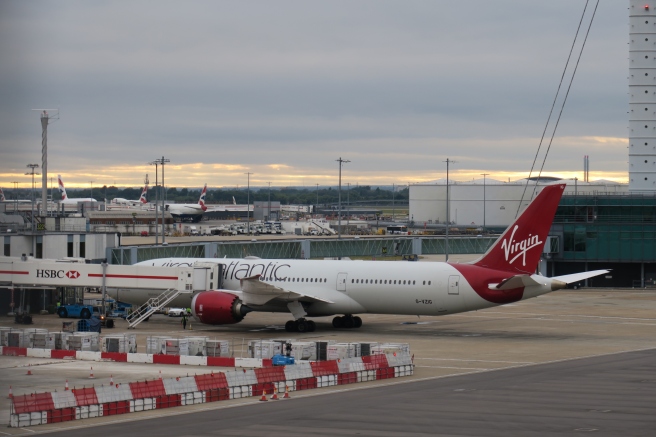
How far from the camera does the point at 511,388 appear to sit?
37.5 meters

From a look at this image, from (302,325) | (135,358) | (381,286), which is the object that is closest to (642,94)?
(381,286)

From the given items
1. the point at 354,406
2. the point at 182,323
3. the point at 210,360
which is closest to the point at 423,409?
the point at 354,406

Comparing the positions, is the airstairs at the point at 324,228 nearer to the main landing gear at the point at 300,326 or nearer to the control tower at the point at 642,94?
the control tower at the point at 642,94

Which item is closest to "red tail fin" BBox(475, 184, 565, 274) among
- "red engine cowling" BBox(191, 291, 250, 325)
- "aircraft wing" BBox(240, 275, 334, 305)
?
"aircraft wing" BBox(240, 275, 334, 305)

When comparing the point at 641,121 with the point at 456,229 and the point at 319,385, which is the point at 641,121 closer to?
the point at 456,229

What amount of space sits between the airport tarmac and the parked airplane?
1557 mm

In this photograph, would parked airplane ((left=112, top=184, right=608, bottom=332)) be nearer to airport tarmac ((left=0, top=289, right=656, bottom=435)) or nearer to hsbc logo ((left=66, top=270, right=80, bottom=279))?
airport tarmac ((left=0, top=289, right=656, bottom=435))

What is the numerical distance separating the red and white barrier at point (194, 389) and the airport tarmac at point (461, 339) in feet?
1.74

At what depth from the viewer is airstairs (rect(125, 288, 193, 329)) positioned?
61.2m

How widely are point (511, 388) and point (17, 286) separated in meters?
37.9

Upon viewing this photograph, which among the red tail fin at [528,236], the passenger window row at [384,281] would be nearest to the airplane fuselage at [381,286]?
the passenger window row at [384,281]

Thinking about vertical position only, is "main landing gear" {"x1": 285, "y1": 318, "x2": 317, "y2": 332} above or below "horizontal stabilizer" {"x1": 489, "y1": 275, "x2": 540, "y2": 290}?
below

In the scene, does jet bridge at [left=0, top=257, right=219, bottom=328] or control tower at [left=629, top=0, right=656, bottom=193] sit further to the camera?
control tower at [left=629, top=0, right=656, bottom=193]

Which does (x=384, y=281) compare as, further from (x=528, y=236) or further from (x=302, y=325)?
(x=528, y=236)
